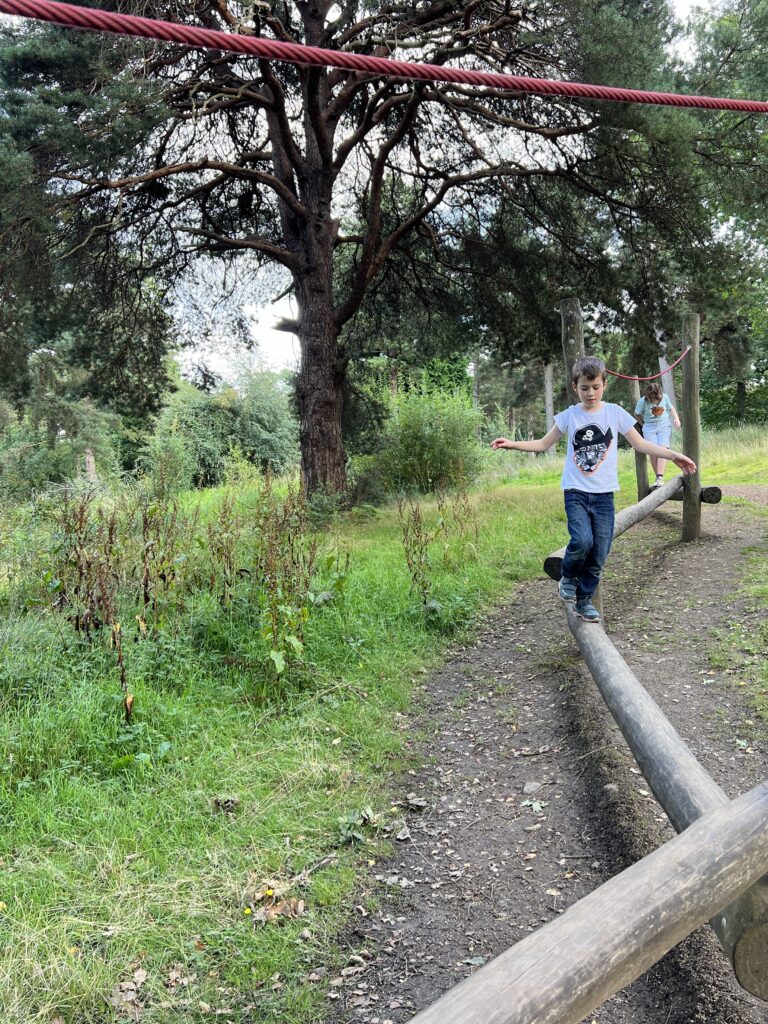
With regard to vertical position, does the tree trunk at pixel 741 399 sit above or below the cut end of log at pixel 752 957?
above

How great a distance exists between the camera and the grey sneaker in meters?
4.32

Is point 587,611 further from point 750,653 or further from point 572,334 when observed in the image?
point 572,334

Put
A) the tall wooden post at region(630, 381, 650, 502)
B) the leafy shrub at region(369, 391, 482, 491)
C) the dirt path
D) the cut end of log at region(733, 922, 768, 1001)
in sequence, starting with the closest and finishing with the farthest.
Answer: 1. the cut end of log at region(733, 922, 768, 1001)
2. the dirt path
3. the tall wooden post at region(630, 381, 650, 502)
4. the leafy shrub at region(369, 391, 482, 491)

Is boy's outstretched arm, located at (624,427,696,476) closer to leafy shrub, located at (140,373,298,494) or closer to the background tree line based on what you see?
the background tree line

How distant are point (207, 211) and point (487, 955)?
447 inches

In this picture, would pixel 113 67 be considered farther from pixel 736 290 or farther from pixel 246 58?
pixel 736 290

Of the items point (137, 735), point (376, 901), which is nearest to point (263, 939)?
point (376, 901)

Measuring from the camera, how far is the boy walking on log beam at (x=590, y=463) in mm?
4219

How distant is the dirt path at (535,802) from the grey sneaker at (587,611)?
400mm

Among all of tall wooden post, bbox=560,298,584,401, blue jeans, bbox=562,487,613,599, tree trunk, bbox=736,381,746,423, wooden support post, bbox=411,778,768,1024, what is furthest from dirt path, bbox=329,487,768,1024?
tree trunk, bbox=736,381,746,423

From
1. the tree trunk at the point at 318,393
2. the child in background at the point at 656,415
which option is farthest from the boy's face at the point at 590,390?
the tree trunk at the point at 318,393

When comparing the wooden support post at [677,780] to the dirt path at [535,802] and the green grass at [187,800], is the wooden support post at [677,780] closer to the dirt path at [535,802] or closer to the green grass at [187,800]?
the dirt path at [535,802]

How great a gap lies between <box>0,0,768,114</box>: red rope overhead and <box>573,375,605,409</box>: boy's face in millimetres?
1566

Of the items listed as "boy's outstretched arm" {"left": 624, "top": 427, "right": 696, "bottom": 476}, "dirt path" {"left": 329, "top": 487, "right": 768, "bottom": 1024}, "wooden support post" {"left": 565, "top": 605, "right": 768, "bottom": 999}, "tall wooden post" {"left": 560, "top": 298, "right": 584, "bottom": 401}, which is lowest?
"dirt path" {"left": 329, "top": 487, "right": 768, "bottom": 1024}
